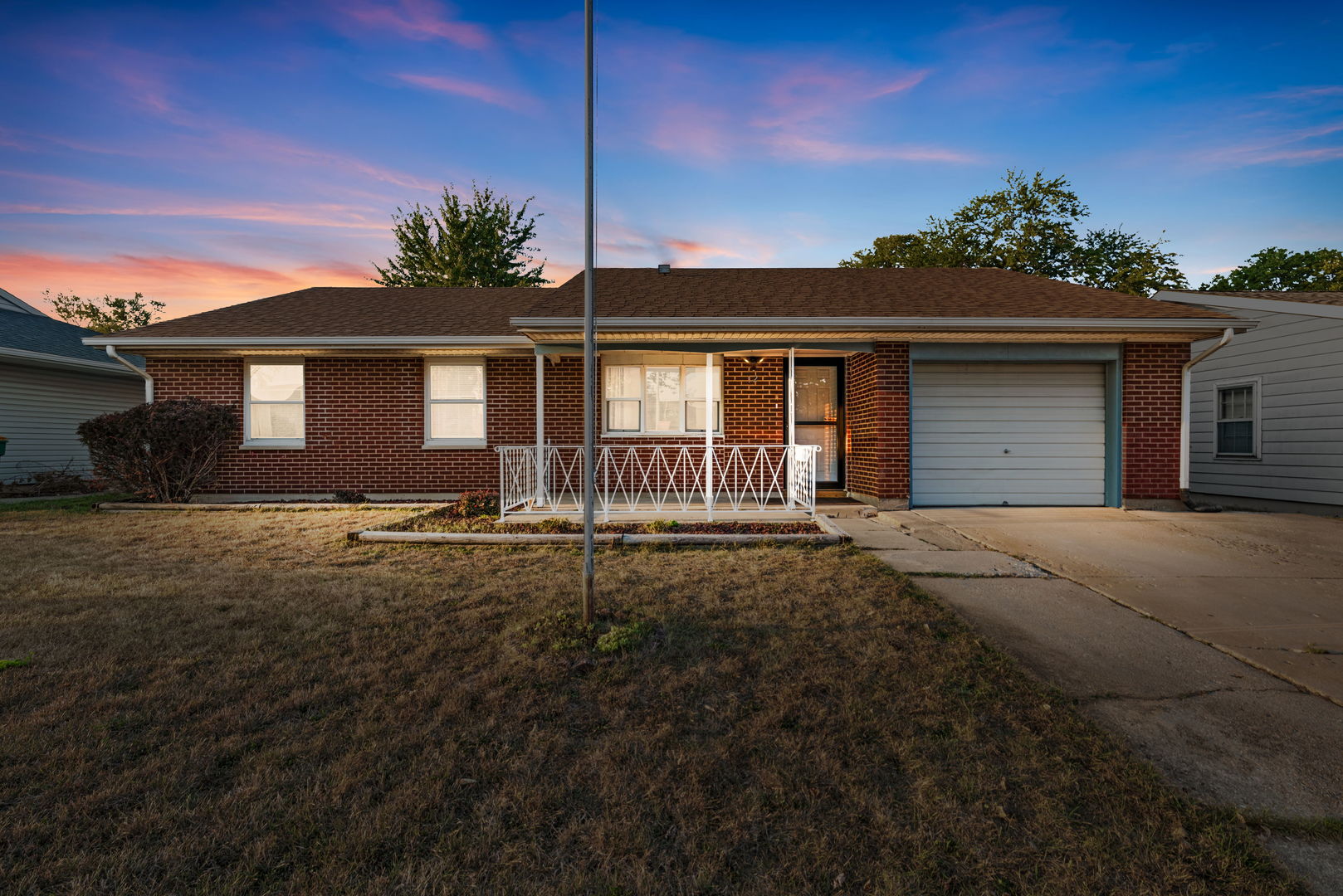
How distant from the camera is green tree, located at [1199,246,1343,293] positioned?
32031 mm

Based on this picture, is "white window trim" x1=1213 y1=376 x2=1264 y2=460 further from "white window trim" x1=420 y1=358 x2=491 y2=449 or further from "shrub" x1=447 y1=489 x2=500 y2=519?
"white window trim" x1=420 y1=358 x2=491 y2=449

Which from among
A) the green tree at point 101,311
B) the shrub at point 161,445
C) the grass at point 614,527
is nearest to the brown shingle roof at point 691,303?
the shrub at point 161,445

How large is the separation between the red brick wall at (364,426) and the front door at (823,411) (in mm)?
4993

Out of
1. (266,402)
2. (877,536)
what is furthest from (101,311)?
(877,536)

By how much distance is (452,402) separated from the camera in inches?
420

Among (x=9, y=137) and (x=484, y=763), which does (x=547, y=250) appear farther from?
(x=484, y=763)

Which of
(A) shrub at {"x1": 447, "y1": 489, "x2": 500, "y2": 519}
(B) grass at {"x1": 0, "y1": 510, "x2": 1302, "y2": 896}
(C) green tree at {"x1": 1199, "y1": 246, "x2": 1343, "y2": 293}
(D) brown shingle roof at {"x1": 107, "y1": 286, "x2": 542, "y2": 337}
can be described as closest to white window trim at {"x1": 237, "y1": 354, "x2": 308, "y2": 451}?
(D) brown shingle roof at {"x1": 107, "y1": 286, "x2": 542, "y2": 337}

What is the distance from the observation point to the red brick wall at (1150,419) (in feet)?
30.2

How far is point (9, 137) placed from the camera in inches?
471

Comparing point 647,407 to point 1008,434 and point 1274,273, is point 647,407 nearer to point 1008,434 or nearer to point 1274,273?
point 1008,434

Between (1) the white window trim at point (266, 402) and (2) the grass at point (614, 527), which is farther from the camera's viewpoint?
(1) the white window trim at point (266, 402)

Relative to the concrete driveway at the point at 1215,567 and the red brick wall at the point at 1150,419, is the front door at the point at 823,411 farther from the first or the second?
the red brick wall at the point at 1150,419

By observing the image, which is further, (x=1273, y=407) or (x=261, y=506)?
(x=1273, y=407)

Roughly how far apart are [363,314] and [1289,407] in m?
17.2
